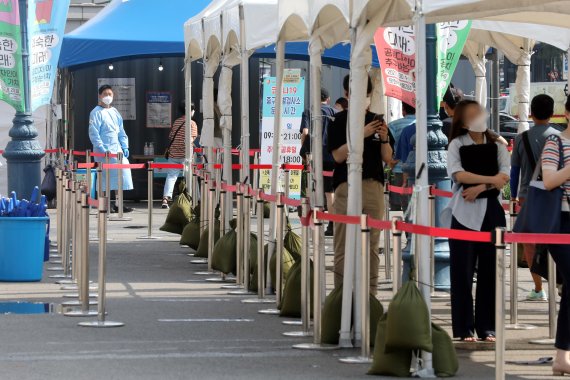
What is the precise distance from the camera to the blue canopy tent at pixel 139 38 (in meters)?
20.7

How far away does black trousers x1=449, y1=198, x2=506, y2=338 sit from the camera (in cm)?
1032

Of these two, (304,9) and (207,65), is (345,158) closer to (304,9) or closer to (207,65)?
(304,9)

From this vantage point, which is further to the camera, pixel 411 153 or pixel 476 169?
pixel 411 153

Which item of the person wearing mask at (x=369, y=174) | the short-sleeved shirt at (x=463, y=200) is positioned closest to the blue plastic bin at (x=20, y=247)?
the person wearing mask at (x=369, y=174)

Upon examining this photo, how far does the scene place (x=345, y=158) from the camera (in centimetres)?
1123

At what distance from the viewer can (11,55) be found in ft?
62.0

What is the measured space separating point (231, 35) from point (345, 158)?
4928mm

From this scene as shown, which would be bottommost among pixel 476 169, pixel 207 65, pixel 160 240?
pixel 160 240

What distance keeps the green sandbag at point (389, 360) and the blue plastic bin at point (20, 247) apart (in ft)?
20.5

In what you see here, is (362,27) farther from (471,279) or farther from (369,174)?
(471,279)

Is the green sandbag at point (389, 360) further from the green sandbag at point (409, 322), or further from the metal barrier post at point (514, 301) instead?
the metal barrier post at point (514, 301)

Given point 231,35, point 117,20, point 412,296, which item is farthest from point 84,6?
point 412,296

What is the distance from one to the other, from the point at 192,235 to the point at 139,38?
457 cm

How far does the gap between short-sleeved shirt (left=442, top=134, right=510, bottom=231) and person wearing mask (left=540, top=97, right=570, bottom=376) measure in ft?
4.35
